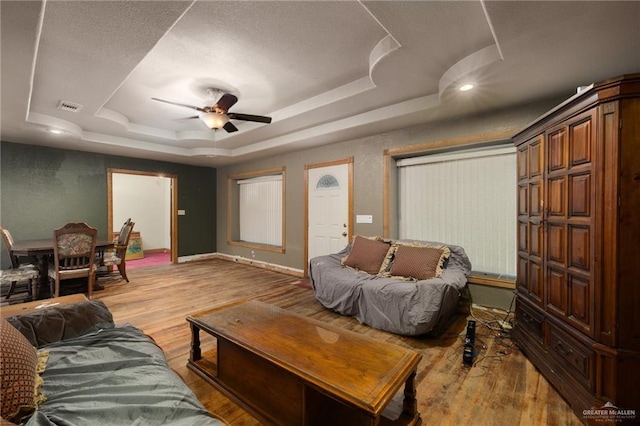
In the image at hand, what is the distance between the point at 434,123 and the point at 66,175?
6313 mm

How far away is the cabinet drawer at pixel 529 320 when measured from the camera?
2.18m

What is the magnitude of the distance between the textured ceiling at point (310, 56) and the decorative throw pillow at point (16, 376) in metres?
1.76

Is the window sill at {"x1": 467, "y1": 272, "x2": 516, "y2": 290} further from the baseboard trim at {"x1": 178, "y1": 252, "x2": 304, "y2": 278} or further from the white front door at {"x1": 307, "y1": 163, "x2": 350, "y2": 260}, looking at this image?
the baseboard trim at {"x1": 178, "y1": 252, "x2": 304, "y2": 278}

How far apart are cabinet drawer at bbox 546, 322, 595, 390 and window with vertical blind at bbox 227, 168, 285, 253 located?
4309 millimetres

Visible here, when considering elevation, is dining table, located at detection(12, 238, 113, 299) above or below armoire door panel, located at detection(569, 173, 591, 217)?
below

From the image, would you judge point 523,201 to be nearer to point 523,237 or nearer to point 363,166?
point 523,237

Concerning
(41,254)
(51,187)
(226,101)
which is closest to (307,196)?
(226,101)

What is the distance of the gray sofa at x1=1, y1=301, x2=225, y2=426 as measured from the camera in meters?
1.02

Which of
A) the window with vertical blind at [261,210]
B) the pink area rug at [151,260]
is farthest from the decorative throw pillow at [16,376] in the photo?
the pink area rug at [151,260]

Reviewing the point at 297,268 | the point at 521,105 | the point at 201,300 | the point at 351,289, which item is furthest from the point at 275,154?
the point at 521,105

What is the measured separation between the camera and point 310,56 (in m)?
2.50

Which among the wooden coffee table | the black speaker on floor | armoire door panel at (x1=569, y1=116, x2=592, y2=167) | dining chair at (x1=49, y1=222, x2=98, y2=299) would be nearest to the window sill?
the black speaker on floor

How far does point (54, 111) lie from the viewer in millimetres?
3480

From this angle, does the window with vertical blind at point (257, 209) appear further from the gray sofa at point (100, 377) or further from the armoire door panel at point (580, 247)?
the armoire door panel at point (580, 247)
